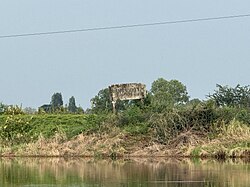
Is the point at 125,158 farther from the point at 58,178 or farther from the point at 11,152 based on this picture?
the point at 58,178

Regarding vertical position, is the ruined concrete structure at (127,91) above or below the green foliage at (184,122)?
above

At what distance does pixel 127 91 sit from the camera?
1544 inches

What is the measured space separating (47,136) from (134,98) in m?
5.73

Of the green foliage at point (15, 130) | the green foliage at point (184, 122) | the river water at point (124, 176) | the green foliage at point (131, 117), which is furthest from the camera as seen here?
the green foliage at point (15, 130)

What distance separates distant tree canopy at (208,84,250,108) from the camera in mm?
40188

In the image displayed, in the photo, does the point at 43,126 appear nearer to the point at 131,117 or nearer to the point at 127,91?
the point at 131,117

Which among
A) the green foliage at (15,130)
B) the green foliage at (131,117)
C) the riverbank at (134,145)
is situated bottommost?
the riverbank at (134,145)

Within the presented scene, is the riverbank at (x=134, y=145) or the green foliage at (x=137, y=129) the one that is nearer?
the riverbank at (x=134, y=145)

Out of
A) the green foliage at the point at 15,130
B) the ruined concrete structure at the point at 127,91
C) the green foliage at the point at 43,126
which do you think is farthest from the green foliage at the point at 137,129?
the green foliage at the point at 15,130

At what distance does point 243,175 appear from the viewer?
20875mm

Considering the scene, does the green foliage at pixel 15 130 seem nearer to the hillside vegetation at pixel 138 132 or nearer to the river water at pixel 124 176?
the hillside vegetation at pixel 138 132

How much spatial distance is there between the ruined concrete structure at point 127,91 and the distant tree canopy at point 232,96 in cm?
430

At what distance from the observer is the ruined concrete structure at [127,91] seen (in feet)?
128

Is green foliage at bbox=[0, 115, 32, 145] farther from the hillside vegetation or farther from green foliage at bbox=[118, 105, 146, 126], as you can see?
green foliage at bbox=[118, 105, 146, 126]
